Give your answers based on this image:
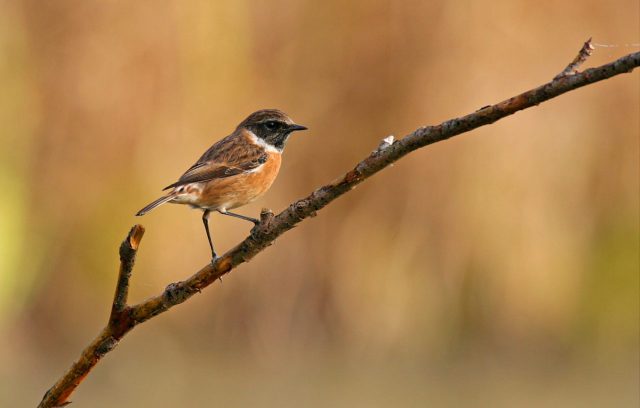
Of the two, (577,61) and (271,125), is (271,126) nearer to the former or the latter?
(271,125)

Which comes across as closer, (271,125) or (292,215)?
(292,215)

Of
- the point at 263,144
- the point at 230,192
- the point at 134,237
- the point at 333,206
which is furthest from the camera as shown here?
the point at 333,206

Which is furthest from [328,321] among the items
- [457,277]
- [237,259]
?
[237,259]

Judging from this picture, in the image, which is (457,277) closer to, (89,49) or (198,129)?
(198,129)

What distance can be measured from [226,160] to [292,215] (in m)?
1.60

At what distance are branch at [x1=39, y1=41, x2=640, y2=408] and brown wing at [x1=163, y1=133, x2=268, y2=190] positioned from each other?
130 centimetres

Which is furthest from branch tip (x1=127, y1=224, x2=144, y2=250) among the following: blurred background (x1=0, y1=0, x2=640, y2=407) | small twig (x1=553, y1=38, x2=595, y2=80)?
blurred background (x1=0, y1=0, x2=640, y2=407)

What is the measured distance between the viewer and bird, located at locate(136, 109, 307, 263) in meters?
3.16

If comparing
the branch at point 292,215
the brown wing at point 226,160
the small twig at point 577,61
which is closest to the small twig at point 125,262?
the branch at point 292,215

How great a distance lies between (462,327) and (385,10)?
2138mm

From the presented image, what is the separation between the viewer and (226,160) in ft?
10.9

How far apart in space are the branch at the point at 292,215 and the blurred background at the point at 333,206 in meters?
4.41

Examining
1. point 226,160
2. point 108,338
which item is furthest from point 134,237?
point 226,160

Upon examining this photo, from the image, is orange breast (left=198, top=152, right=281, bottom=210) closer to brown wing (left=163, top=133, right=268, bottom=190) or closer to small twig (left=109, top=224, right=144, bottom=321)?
brown wing (left=163, top=133, right=268, bottom=190)
